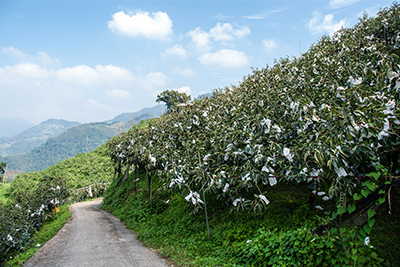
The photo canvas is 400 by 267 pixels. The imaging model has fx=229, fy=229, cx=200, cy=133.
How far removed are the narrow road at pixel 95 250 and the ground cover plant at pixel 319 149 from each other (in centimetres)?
250

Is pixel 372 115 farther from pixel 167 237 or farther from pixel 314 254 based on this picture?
pixel 167 237

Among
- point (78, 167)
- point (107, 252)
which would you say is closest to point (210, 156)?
point (107, 252)

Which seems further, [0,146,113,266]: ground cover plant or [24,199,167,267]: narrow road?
[0,146,113,266]: ground cover plant

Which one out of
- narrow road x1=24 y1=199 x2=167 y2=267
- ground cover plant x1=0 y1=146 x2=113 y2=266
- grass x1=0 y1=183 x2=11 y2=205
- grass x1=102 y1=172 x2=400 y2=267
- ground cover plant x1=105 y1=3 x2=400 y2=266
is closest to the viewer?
ground cover plant x1=105 y1=3 x2=400 y2=266

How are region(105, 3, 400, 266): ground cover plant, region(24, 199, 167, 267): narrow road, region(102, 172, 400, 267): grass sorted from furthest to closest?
1. region(24, 199, 167, 267): narrow road
2. region(102, 172, 400, 267): grass
3. region(105, 3, 400, 266): ground cover plant

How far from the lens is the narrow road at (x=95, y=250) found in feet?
21.5

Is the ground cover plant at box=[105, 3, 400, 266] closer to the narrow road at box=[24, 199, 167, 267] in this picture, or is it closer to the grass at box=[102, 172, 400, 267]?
the grass at box=[102, 172, 400, 267]

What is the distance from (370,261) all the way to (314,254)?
0.86 m

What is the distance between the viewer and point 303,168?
4.38 metres

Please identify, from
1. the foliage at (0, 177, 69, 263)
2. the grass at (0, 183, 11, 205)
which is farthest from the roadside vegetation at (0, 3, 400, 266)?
the grass at (0, 183, 11, 205)

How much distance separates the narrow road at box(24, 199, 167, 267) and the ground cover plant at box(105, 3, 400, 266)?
2504 millimetres

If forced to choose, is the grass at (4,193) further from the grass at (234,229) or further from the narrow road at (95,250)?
the grass at (234,229)

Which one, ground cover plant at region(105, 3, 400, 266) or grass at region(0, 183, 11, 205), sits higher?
ground cover plant at region(105, 3, 400, 266)

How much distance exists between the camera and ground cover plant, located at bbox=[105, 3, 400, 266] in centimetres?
378
